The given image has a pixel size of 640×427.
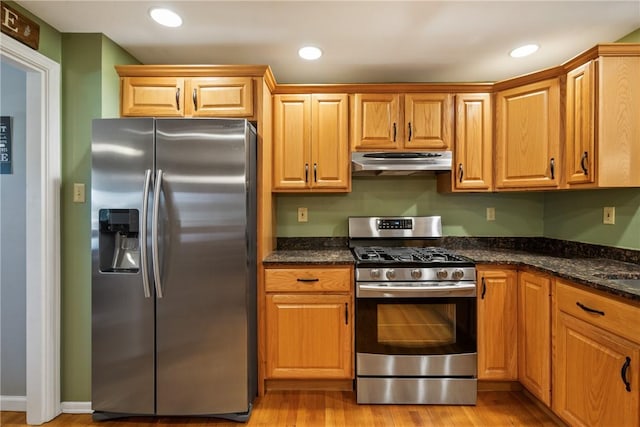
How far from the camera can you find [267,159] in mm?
2359

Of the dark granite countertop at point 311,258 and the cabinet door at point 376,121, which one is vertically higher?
the cabinet door at point 376,121

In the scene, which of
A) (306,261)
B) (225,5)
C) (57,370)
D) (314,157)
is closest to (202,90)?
(225,5)

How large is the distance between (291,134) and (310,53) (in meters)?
0.58

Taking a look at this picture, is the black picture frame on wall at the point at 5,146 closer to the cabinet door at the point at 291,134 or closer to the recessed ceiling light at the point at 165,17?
the recessed ceiling light at the point at 165,17

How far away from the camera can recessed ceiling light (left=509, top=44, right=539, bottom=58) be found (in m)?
2.21

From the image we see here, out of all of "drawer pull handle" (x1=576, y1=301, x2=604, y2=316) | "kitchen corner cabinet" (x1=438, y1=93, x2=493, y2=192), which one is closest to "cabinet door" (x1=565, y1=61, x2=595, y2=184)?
"kitchen corner cabinet" (x1=438, y1=93, x2=493, y2=192)

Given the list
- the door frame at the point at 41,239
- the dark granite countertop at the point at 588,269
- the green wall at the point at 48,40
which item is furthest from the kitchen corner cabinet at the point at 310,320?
the green wall at the point at 48,40

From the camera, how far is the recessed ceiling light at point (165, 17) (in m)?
→ 1.81

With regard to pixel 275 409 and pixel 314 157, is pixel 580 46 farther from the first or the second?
pixel 275 409

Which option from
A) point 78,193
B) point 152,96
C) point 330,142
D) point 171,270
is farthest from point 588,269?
point 78,193

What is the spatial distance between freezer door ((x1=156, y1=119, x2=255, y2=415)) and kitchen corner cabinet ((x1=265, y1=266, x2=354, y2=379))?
0.30 m

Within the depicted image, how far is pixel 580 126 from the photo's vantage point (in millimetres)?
2020

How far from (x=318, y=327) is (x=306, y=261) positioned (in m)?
0.45

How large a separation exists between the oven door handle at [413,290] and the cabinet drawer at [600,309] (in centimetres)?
50
